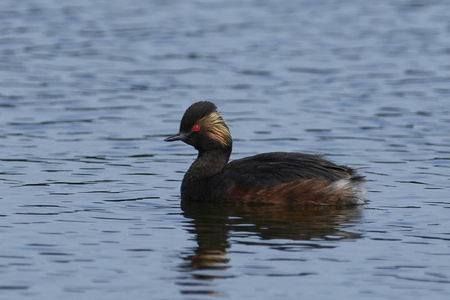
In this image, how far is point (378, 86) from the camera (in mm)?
20781

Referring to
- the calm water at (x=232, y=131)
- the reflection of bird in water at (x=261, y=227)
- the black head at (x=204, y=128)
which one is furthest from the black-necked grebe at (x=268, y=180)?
the calm water at (x=232, y=131)

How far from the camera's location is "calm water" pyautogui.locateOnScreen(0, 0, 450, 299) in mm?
9828

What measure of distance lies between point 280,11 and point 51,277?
827 inches

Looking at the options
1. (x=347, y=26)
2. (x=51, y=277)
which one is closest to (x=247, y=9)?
(x=347, y=26)

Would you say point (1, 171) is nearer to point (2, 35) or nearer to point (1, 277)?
point (1, 277)

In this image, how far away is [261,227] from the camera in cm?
1170

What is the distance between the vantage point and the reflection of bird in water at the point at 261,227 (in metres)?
10.7

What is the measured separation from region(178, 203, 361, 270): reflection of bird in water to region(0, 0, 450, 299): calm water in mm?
37

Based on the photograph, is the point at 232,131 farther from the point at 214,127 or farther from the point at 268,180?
the point at 268,180

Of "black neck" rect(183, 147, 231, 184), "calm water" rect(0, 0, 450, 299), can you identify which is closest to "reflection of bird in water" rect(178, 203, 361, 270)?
"calm water" rect(0, 0, 450, 299)

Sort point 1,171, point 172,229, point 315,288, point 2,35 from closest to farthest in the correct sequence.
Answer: point 315,288 < point 172,229 < point 1,171 < point 2,35

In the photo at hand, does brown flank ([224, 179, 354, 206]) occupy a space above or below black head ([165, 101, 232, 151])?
below

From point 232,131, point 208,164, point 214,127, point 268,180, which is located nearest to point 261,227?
point 268,180

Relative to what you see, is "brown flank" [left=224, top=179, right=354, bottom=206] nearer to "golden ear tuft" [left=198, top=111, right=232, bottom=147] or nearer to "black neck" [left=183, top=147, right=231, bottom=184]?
"black neck" [left=183, top=147, right=231, bottom=184]
